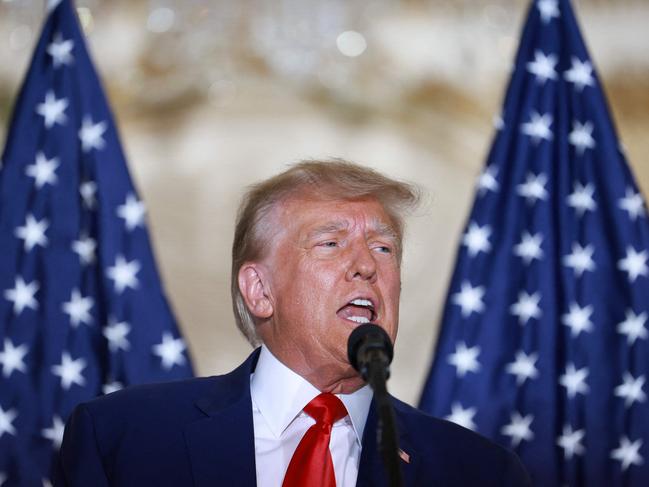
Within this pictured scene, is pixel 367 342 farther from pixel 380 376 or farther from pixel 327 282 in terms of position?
pixel 327 282

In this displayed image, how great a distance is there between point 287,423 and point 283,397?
0.06 metres

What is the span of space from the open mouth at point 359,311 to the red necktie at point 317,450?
0.65ft

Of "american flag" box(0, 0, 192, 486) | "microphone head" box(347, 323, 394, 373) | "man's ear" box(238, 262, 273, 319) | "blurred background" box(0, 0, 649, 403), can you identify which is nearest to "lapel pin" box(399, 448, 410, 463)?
"man's ear" box(238, 262, 273, 319)

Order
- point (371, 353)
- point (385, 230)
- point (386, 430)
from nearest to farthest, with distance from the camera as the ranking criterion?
point (386, 430), point (371, 353), point (385, 230)

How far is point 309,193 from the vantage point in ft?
8.39

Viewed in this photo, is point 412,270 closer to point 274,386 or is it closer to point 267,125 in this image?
point 267,125

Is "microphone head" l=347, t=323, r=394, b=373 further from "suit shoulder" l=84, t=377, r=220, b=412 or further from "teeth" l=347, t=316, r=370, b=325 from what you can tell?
"suit shoulder" l=84, t=377, r=220, b=412

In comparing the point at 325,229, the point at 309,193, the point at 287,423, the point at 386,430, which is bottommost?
the point at 386,430

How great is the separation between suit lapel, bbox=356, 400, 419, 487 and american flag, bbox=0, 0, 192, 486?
1.18 meters

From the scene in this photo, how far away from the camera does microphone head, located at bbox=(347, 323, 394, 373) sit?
185 cm

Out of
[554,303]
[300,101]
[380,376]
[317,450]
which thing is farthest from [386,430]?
[300,101]

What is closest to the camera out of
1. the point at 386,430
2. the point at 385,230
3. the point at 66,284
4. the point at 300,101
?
the point at 386,430

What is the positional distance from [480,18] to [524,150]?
2.56 feet

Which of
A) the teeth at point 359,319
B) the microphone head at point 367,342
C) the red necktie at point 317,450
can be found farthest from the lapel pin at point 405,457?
the microphone head at point 367,342
